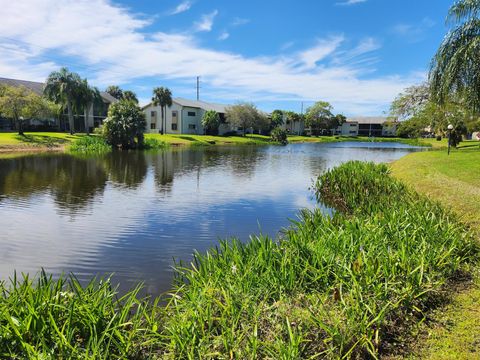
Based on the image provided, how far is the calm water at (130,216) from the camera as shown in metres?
9.84

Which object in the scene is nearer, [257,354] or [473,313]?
[257,354]

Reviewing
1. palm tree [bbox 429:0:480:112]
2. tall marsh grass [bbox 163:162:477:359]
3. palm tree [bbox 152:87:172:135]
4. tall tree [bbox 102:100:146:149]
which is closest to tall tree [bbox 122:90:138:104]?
palm tree [bbox 152:87:172:135]

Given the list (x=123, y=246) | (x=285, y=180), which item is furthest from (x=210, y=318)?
(x=285, y=180)

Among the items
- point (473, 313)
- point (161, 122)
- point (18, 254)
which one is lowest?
point (18, 254)

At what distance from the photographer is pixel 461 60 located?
14.3m

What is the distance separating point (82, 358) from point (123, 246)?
6882 mm

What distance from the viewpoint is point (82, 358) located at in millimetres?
4434

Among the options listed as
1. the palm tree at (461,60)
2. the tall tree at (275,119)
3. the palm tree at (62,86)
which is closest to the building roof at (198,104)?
the tall tree at (275,119)

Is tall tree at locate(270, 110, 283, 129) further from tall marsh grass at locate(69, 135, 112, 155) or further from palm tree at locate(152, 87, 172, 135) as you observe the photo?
tall marsh grass at locate(69, 135, 112, 155)

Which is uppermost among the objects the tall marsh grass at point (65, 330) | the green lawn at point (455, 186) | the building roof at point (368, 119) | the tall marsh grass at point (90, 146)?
the building roof at point (368, 119)

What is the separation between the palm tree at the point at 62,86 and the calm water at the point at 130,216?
3447 cm

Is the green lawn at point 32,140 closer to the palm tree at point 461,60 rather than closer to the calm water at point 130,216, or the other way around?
the calm water at point 130,216

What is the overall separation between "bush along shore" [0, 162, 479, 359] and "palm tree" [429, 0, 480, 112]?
942cm

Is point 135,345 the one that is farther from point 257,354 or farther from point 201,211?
point 201,211
